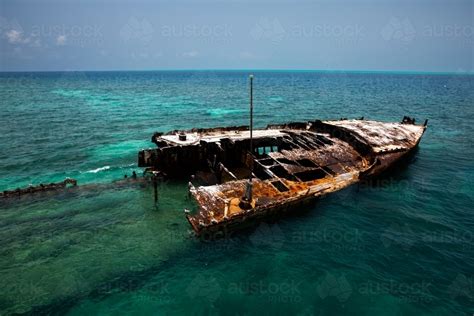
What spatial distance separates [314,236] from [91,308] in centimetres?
1482

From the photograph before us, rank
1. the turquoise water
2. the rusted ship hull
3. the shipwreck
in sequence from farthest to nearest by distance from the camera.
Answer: the rusted ship hull
the shipwreck
the turquoise water

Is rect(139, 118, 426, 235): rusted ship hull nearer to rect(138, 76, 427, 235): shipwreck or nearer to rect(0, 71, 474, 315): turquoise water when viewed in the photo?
rect(138, 76, 427, 235): shipwreck

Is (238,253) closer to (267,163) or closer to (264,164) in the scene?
(264,164)

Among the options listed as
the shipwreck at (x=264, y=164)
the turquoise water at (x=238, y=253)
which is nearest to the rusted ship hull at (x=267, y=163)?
the shipwreck at (x=264, y=164)

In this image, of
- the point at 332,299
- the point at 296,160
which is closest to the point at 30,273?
the point at 332,299

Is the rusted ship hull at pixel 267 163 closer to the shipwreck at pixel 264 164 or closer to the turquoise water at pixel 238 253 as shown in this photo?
the shipwreck at pixel 264 164

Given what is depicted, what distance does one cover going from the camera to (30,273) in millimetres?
18812

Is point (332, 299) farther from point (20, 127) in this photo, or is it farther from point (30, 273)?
point (20, 127)

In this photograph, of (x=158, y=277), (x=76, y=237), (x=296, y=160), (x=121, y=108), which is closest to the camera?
(x=158, y=277)

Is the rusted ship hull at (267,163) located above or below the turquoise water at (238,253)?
above

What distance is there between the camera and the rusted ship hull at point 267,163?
22250 mm

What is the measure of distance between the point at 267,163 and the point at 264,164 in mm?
323

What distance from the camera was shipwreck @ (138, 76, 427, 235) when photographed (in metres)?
22.1

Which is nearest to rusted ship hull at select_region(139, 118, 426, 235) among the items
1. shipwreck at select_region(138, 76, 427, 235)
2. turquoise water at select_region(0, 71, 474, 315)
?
shipwreck at select_region(138, 76, 427, 235)
